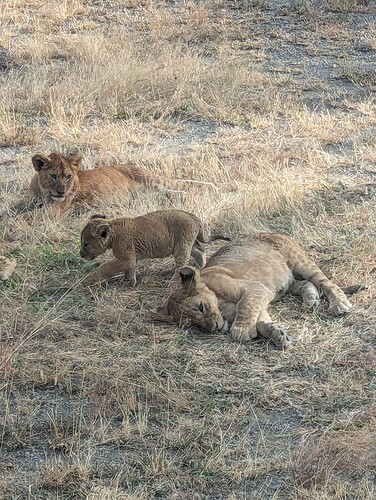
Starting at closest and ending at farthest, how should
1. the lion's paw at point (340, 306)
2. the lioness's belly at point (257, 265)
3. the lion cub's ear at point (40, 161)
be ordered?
the lion's paw at point (340, 306) < the lioness's belly at point (257, 265) < the lion cub's ear at point (40, 161)

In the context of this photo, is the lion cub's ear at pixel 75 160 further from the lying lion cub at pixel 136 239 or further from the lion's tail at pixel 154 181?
the lying lion cub at pixel 136 239

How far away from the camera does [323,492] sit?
422cm

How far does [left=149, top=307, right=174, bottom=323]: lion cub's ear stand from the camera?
591 centimetres

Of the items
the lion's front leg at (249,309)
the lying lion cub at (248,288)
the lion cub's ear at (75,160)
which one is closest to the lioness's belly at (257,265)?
the lying lion cub at (248,288)

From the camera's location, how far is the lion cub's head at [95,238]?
254 inches

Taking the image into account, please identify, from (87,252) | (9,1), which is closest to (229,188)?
(87,252)

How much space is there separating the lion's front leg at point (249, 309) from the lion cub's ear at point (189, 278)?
1.10 feet

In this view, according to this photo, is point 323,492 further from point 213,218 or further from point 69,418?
point 213,218

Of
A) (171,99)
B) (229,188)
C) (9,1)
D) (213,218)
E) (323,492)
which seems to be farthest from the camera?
(9,1)

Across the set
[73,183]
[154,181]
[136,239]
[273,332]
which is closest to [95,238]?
[136,239]

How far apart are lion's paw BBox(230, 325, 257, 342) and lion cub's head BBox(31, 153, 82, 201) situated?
290 centimetres

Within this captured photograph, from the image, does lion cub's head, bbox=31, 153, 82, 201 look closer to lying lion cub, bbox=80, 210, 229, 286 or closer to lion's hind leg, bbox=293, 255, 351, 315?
lying lion cub, bbox=80, 210, 229, 286

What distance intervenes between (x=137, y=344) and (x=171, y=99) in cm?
609

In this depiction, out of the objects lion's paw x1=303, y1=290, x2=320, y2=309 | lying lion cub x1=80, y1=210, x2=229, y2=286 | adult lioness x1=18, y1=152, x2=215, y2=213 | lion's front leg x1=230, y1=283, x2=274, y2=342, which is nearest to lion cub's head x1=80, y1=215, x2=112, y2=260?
lying lion cub x1=80, y1=210, x2=229, y2=286
